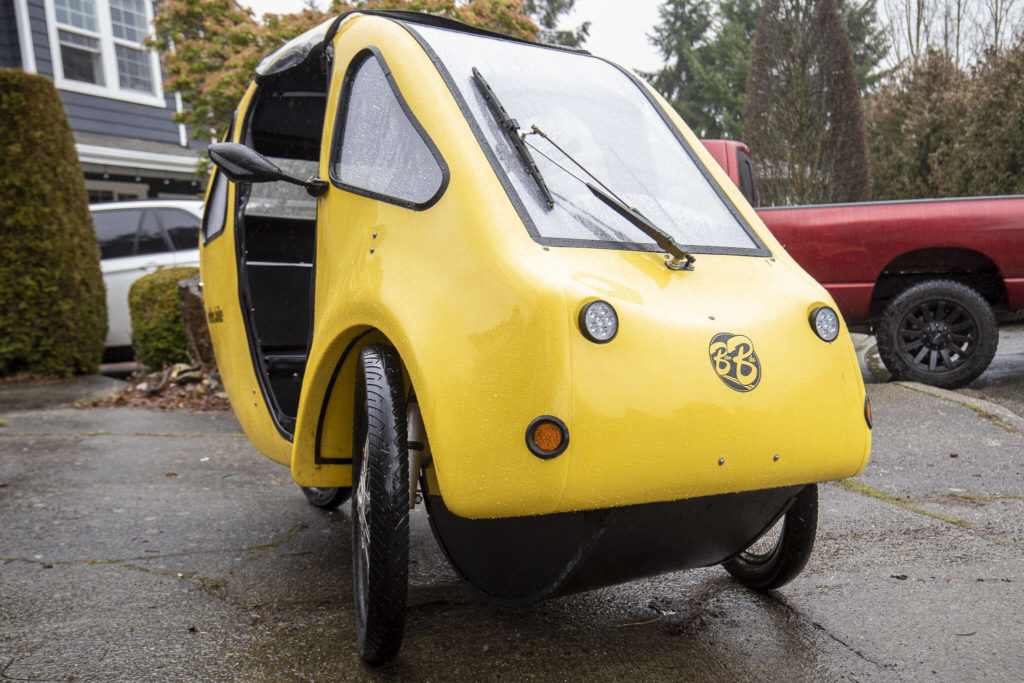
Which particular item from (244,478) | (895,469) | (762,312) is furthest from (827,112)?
(762,312)

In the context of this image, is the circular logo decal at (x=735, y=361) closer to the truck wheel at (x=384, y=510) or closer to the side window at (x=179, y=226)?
the truck wheel at (x=384, y=510)

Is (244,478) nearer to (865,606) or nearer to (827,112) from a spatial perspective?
(865,606)

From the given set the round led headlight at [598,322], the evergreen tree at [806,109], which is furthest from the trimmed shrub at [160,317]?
the evergreen tree at [806,109]

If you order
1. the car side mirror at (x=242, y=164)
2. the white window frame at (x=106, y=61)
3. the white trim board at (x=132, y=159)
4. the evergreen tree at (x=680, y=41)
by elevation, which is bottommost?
the car side mirror at (x=242, y=164)

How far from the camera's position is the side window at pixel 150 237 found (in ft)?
29.9

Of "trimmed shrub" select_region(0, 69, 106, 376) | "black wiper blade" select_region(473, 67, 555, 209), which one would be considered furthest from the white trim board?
"black wiper blade" select_region(473, 67, 555, 209)

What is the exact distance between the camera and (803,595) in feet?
A: 9.83

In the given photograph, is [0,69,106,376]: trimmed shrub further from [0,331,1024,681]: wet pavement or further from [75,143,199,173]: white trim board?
[75,143,199,173]: white trim board

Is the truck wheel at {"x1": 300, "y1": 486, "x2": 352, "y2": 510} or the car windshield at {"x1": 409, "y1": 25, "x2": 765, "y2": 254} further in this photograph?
the truck wheel at {"x1": 300, "y1": 486, "x2": 352, "y2": 510}

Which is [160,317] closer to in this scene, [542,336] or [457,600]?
[457,600]

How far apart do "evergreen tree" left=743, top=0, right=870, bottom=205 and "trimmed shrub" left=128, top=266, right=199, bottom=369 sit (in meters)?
10.3

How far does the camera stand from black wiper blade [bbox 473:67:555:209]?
7.88 feet

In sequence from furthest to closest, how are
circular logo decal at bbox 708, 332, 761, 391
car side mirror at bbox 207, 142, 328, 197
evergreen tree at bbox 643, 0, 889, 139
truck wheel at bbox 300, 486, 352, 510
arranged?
evergreen tree at bbox 643, 0, 889, 139 → truck wheel at bbox 300, 486, 352, 510 → car side mirror at bbox 207, 142, 328, 197 → circular logo decal at bbox 708, 332, 761, 391

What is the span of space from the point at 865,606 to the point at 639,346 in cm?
146
